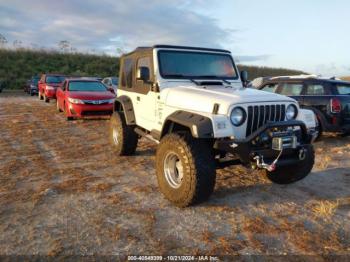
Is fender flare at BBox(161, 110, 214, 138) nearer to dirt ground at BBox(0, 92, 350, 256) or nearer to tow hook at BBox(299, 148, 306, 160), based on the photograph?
dirt ground at BBox(0, 92, 350, 256)

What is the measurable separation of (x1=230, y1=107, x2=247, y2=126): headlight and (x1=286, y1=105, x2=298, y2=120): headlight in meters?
0.81

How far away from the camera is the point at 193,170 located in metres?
4.23

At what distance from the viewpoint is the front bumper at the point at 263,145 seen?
419cm

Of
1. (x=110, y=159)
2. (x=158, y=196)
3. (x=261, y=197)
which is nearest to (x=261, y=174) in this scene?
(x=261, y=197)

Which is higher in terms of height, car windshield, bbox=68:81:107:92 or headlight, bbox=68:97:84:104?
car windshield, bbox=68:81:107:92

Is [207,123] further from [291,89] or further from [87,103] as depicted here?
[87,103]

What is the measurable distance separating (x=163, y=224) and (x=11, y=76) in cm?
3959

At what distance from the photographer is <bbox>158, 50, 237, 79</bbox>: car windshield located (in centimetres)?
572

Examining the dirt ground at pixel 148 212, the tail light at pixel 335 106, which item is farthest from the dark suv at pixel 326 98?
the dirt ground at pixel 148 212

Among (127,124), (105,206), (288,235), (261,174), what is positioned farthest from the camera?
(127,124)

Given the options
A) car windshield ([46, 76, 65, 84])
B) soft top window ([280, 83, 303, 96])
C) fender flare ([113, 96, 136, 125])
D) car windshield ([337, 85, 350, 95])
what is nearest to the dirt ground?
fender flare ([113, 96, 136, 125])

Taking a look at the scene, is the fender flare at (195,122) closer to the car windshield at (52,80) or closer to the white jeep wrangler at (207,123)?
the white jeep wrangler at (207,123)

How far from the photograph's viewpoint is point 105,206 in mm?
4551

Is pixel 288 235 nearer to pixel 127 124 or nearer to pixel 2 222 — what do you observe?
pixel 2 222
